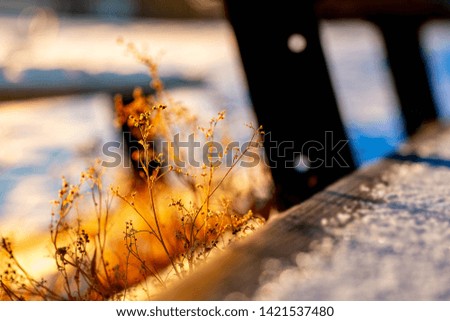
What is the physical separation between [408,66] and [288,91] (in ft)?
6.64

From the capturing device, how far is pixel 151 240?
1990mm

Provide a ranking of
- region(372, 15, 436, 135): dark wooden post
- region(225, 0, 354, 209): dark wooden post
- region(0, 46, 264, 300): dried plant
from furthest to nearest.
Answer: region(372, 15, 436, 135): dark wooden post
region(225, 0, 354, 209): dark wooden post
region(0, 46, 264, 300): dried plant

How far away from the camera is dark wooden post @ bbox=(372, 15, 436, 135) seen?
→ 3441 millimetres

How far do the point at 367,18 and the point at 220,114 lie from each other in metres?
2.40

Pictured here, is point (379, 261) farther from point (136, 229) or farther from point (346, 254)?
point (136, 229)

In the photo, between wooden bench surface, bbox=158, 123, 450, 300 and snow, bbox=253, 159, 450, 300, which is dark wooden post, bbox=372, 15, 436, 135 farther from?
snow, bbox=253, 159, 450, 300

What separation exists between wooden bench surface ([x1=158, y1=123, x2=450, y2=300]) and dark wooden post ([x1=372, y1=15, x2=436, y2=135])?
1.95m

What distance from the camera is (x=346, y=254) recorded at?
1.23 m

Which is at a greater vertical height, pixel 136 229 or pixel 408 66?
pixel 408 66

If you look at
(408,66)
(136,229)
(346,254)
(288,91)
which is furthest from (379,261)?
(408,66)

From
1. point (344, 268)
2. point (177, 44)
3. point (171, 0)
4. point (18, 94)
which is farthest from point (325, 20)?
point (344, 268)

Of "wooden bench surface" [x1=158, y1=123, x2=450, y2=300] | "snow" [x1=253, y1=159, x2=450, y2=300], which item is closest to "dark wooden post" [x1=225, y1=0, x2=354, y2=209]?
"wooden bench surface" [x1=158, y1=123, x2=450, y2=300]

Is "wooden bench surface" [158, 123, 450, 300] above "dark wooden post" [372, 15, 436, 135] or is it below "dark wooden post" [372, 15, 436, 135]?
below

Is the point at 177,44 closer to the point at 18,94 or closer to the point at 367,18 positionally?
the point at 18,94
